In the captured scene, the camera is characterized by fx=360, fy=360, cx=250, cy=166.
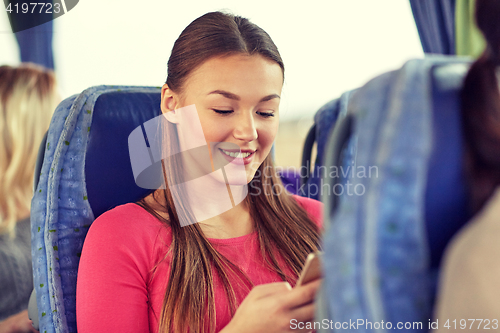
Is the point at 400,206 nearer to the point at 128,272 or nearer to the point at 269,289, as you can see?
the point at 269,289

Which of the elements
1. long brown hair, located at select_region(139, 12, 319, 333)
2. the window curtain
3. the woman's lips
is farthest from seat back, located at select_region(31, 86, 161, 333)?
the window curtain

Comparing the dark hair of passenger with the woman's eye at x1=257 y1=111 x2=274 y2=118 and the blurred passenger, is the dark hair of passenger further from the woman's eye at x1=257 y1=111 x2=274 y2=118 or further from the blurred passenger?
the woman's eye at x1=257 y1=111 x2=274 y2=118

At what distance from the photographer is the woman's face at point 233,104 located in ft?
2.88

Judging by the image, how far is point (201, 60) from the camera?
36.0 inches

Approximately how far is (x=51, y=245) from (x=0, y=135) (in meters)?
0.88

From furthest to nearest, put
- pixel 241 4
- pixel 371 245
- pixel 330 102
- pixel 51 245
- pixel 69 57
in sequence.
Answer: pixel 69 57, pixel 241 4, pixel 330 102, pixel 51 245, pixel 371 245

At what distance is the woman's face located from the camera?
2.88 ft

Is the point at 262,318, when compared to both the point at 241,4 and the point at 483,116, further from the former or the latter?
the point at 241,4

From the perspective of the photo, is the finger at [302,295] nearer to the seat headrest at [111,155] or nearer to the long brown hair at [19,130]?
the seat headrest at [111,155]

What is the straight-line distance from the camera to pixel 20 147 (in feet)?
4.97

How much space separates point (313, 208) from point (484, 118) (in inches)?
32.9

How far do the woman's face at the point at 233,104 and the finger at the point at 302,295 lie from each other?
1.40 feet

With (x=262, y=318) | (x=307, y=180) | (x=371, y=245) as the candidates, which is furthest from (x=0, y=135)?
(x=371, y=245)
